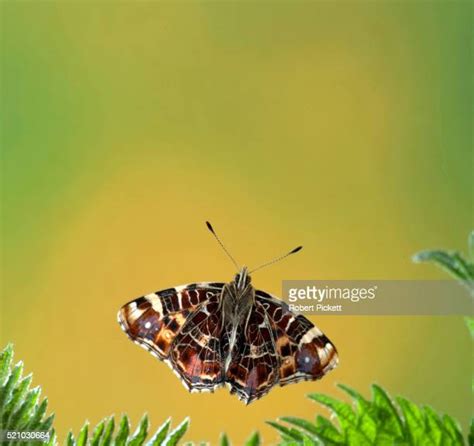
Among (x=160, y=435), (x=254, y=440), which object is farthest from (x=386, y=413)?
(x=160, y=435)

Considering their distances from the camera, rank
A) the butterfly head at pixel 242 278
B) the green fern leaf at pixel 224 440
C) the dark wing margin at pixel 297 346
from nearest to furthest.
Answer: the green fern leaf at pixel 224 440 < the dark wing margin at pixel 297 346 < the butterfly head at pixel 242 278

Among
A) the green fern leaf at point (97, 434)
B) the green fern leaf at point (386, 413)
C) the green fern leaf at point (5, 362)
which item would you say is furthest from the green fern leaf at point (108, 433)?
the green fern leaf at point (386, 413)

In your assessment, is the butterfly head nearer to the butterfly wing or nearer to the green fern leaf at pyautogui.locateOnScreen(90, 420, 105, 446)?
the butterfly wing

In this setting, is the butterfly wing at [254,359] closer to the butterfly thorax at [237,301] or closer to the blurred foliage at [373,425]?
the butterfly thorax at [237,301]

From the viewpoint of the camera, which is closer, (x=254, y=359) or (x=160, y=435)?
(x=160, y=435)

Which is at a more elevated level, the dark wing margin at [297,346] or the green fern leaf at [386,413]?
the dark wing margin at [297,346]

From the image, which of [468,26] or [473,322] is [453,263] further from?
[468,26]

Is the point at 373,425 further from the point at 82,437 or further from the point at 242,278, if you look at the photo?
the point at 242,278
